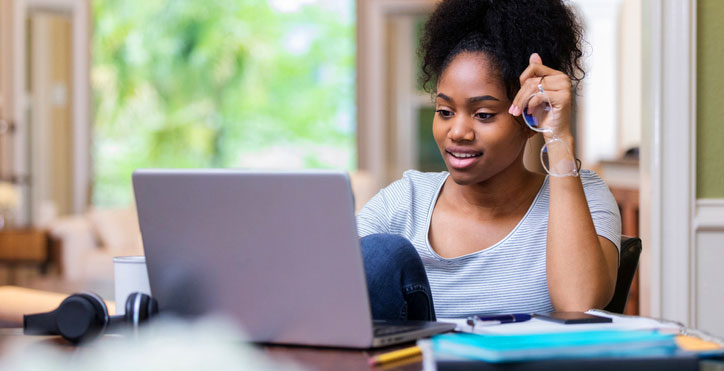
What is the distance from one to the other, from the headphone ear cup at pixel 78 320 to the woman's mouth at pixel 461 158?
1.98ft

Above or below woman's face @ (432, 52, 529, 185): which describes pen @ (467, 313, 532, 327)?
below

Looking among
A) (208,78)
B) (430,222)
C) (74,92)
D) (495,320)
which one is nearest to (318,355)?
(495,320)

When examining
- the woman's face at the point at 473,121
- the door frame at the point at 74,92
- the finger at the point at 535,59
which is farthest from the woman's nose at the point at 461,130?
the door frame at the point at 74,92

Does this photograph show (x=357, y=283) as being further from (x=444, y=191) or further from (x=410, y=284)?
(x=444, y=191)

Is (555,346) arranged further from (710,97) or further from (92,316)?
(710,97)

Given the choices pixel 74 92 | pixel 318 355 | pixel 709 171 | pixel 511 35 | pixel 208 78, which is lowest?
pixel 318 355

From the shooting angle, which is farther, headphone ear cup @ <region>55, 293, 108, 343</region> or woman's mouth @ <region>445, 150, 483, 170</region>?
woman's mouth @ <region>445, 150, 483, 170</region>

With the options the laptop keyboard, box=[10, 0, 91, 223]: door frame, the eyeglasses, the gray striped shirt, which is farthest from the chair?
box=[10, 0, 91, 223]: door frame

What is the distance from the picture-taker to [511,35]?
134 centimetres

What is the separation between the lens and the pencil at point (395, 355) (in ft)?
2.60

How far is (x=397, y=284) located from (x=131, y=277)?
1.08 ft

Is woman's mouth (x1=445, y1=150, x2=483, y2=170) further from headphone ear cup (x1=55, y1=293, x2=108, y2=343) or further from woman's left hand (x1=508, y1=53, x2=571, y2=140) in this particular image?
headphone ear cup (x1=55, y1=293, x2=108, y2=343)

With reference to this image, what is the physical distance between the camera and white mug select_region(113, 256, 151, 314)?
988 mm

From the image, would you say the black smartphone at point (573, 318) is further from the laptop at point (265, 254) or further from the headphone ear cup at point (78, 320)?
the headphone ear cup at point (78, 320)
